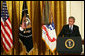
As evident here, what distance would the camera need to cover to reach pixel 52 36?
5.80 metres

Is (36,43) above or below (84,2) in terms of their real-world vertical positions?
below

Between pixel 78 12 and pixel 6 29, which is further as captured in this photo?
pixel 78 12

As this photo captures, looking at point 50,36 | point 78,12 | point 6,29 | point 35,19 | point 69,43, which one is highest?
point 78,12

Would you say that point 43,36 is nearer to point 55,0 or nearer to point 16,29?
point 16,29

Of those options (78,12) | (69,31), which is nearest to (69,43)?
(69,31)

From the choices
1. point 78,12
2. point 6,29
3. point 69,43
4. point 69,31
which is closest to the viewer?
point 69,43

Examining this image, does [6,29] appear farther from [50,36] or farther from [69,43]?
[69,43]

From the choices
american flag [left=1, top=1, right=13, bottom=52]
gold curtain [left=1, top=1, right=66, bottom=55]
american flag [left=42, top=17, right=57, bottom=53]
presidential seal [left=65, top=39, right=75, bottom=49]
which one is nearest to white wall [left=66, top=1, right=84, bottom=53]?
gold curtain [left=1, top=1, right=66, bottom=55]

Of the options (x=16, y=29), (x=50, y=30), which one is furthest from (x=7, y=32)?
(x=50, y=30)

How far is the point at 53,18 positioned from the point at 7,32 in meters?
1.71

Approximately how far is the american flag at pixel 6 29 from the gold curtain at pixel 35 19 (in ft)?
0.57

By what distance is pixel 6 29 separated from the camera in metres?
5.59

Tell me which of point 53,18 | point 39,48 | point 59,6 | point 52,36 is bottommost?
point 39,48

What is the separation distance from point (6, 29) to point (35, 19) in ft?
3.54
